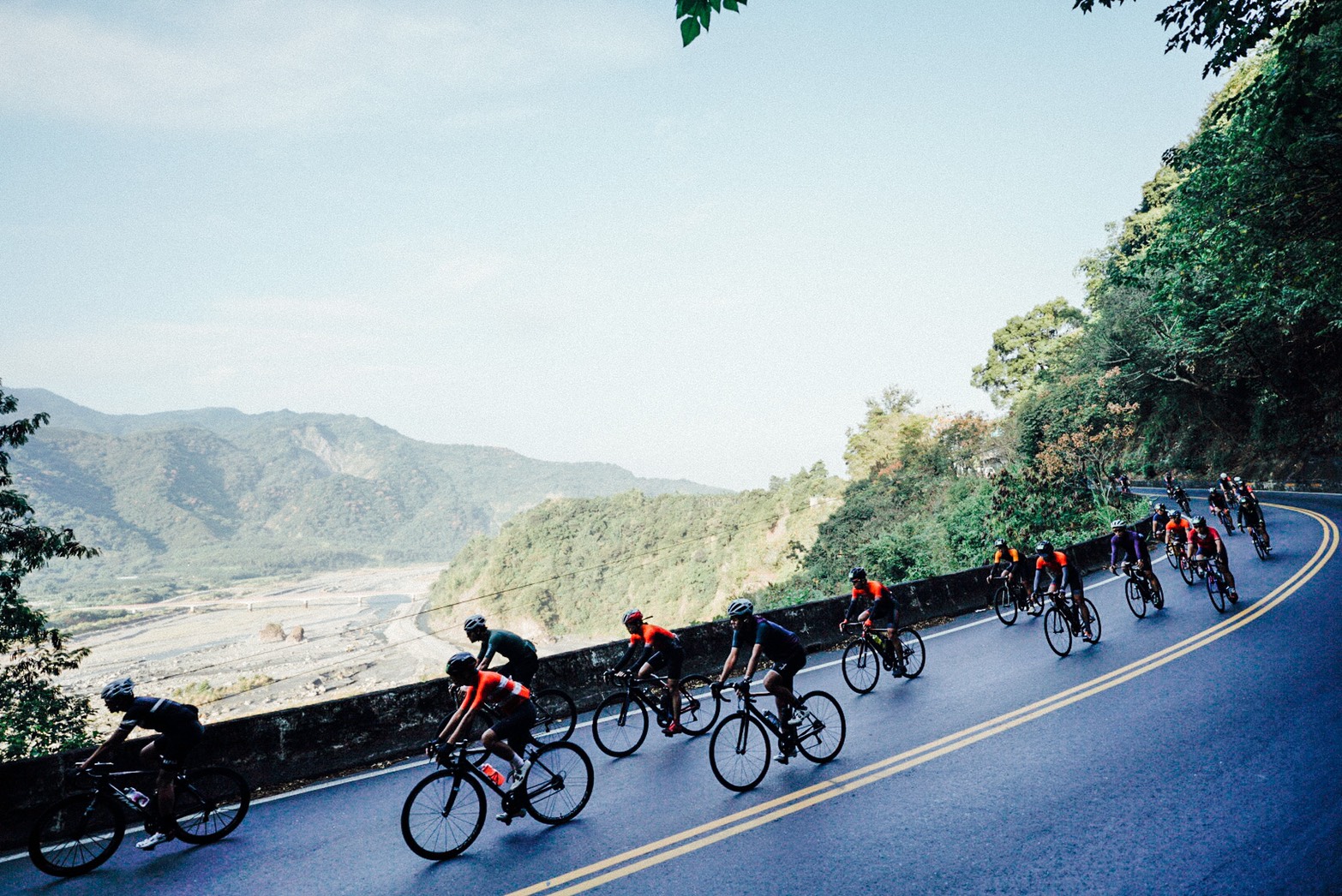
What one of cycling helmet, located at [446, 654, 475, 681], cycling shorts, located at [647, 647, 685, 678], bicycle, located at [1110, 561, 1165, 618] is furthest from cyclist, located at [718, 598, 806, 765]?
bicycle, located at [1110, 561, 1165, 618]

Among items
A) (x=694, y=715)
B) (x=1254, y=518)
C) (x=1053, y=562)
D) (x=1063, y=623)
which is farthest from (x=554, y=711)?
(x=1254, y=518)

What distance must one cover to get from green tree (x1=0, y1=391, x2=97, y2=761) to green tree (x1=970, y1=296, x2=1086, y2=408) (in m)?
59.8

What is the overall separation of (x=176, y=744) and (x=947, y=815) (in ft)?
23.1

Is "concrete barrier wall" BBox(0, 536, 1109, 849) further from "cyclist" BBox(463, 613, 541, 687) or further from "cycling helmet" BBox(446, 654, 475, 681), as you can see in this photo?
"cycling helmet" BBox(446, 654, 475, 681)

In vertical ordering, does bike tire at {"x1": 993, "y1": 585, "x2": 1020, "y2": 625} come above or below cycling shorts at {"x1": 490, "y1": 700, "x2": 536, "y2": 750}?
below

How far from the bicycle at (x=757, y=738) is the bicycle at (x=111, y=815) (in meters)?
4.67

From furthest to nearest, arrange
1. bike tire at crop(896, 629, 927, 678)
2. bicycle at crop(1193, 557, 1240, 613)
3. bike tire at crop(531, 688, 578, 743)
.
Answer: bicycle at crop(1193, 557, 1240, 613) < bike tire at crop(896, 629, 927, 678) < bike tire at crop(531, 688, 578, 743)

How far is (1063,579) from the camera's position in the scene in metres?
12.0

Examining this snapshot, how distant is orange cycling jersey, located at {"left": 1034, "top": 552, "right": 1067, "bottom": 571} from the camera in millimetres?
12055

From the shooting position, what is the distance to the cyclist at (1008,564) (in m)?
14.8

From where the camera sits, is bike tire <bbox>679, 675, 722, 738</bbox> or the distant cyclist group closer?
the distant cyclist group

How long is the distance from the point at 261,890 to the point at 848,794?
4.81m

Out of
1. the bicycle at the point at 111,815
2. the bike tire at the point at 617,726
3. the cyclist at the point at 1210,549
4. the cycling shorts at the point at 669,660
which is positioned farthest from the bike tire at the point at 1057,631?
the bicycle at the point at 111,815

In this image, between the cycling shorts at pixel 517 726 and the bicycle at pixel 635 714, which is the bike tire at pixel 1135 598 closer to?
the bicycle at pixel 635 714
